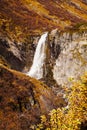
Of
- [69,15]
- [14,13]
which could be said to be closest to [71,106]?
[14,13]

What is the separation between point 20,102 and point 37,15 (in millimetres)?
68635

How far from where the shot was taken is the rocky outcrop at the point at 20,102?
3648 cm

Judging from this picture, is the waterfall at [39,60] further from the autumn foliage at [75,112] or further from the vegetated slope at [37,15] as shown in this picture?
the autumn foliage at [75,112]

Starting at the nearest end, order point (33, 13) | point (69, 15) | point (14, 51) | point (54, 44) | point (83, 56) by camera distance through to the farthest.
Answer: point (83, 56)
point (54, 44)
point (14, 51)
point (33, 13)
point (69, 15)

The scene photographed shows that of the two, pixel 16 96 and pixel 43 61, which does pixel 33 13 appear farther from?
pixel 16 96

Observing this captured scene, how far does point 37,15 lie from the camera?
10481 cm

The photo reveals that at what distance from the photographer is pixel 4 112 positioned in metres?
37.0

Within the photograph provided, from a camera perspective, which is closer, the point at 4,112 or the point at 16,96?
the point at 4,112

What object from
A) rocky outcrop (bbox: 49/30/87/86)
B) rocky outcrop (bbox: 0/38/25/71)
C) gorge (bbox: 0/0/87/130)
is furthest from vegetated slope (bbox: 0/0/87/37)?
rocky outcrop (bbox: 49/30/87/86)

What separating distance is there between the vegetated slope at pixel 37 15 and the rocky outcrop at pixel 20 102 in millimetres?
37527

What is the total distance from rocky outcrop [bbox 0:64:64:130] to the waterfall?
22.3 metres

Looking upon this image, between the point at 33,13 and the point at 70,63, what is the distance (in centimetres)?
4457

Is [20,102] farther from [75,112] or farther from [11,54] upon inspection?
[11,54]

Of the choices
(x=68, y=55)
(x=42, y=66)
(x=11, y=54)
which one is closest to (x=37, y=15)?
(x=11, y=54)
